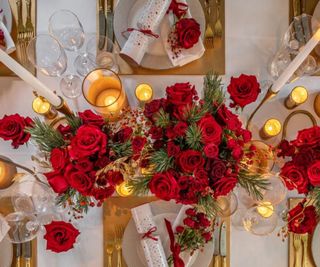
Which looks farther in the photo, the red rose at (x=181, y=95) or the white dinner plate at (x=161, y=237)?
the white dinner plate at (x=161, y=237)

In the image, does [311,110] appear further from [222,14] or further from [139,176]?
[139,176]

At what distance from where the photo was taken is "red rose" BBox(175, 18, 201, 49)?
1280mm

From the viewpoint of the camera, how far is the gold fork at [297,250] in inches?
54.6

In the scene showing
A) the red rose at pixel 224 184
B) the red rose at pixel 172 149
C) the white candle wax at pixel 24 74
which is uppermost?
the white candle wax at pixel 24 74

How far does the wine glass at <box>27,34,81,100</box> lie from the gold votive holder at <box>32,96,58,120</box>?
10 centimetres

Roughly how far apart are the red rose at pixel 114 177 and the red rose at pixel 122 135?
0.26ft

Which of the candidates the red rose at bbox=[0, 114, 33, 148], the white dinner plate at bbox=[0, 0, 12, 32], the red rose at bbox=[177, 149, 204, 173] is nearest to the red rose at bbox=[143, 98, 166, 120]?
the red rose at bbox=[177, 149, 204, 173]

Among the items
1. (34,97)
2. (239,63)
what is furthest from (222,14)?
(34,97)

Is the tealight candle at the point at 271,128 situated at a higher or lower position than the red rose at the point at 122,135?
higher

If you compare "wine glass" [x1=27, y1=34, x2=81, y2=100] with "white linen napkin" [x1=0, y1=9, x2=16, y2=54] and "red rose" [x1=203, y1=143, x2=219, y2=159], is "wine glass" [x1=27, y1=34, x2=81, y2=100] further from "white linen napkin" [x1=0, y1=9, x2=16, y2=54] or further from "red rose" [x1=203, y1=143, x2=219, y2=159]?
"red rose" [x1=203, y1=143, x2=219, y2=159]

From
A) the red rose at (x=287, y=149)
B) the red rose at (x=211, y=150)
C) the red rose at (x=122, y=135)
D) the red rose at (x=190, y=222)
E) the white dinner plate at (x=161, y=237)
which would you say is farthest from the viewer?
the white dinner plate at (x=161, y=237)

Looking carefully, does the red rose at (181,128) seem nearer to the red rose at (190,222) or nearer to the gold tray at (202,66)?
the red rose at (190,222)

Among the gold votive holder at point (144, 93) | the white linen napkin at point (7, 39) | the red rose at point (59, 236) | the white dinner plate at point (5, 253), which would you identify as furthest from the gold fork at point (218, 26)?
the white dinner plate at point (5, 253)

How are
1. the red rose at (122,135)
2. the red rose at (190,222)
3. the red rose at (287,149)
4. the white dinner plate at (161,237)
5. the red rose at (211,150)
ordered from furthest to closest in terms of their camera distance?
the white dinner plate at (161,237) → the red rose at (190,222) → the red rose at (287,149) → the red rose at (122,135) → the red rose at (211,150)
